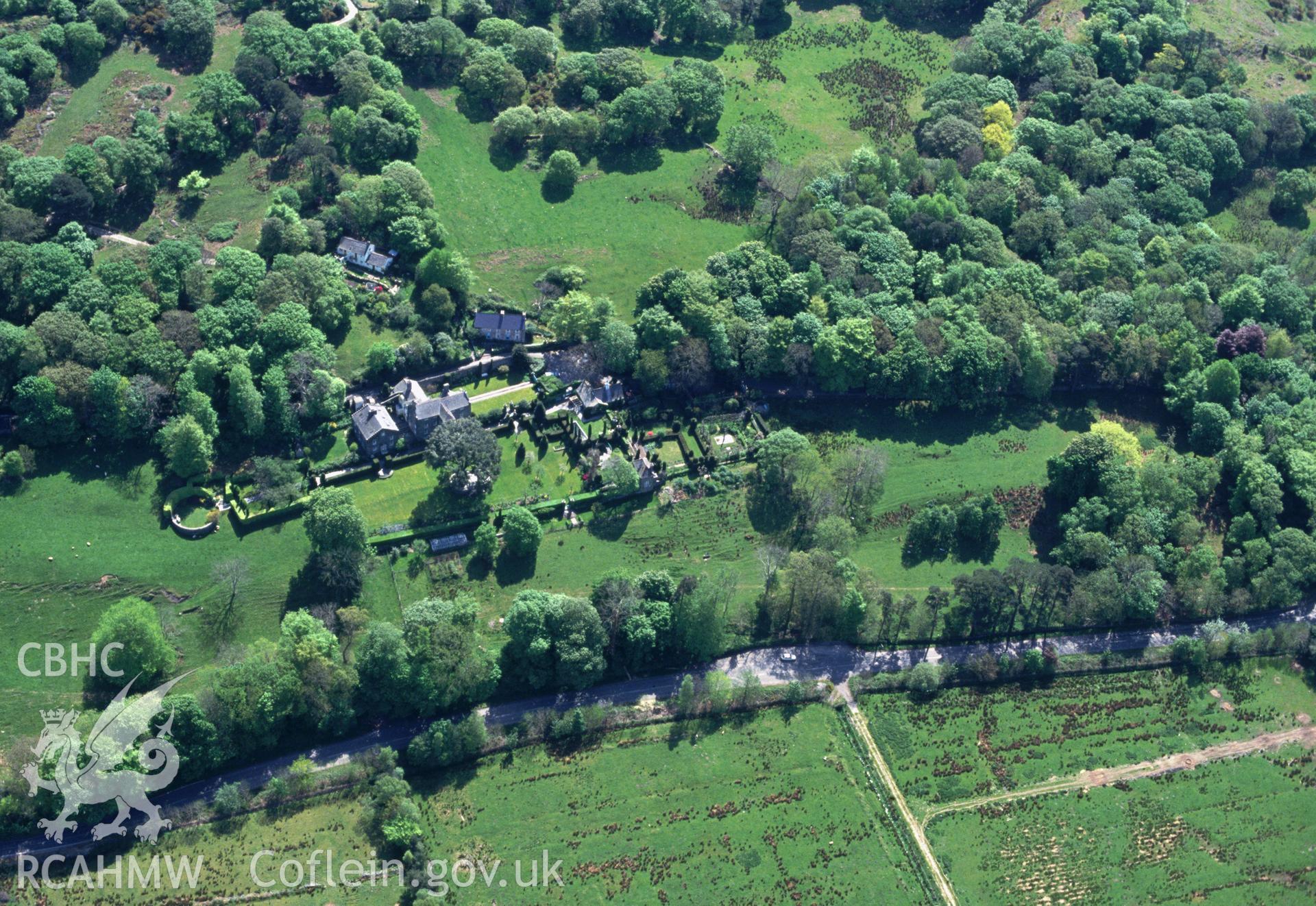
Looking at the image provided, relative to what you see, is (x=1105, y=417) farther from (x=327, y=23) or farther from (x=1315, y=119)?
(x=327, y=23)

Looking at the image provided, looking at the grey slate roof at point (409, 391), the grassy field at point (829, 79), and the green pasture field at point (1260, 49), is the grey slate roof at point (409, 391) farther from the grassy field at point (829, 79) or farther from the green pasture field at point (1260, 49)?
the green pasture field at point (1260, 49)

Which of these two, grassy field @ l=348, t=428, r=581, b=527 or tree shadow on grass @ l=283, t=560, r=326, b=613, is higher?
grassy field @ l=348, t=428, r=581, b=527

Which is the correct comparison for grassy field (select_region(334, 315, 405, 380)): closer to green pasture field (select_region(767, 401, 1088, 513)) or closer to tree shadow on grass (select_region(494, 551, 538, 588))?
tree shadow on grass (select_region(494, 551, 538, 588))

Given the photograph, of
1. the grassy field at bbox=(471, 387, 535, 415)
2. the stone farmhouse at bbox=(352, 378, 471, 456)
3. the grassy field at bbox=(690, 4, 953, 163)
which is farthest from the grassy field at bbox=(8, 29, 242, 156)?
the grassy field at bbox=(690, 4, 953, 163)

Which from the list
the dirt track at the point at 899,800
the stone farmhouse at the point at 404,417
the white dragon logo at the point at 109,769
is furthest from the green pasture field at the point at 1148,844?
the white dragon logo at the point at 109,769

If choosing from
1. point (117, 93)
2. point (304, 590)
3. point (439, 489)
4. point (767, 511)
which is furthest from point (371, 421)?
point (117, 93)

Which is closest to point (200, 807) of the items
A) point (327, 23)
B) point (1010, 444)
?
point (1010, 444)
